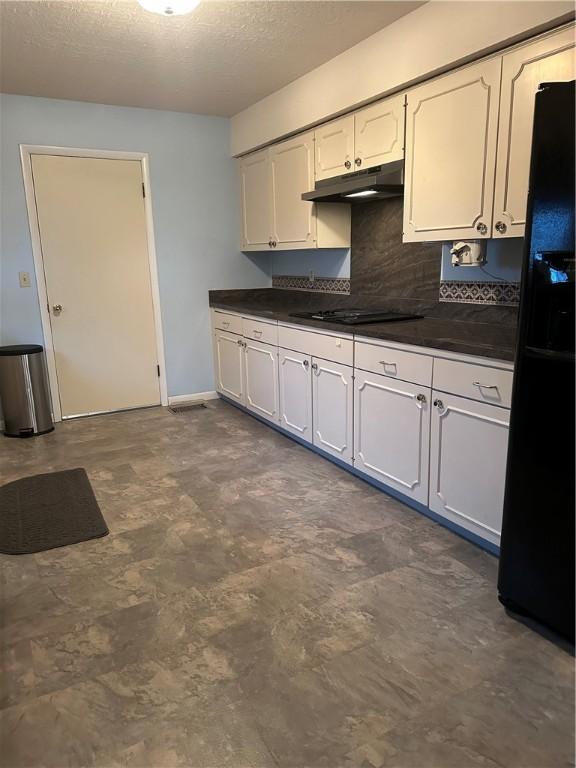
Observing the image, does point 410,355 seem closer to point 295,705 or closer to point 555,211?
point 555,211

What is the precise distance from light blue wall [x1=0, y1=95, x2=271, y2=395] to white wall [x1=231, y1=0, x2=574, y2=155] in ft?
2.73

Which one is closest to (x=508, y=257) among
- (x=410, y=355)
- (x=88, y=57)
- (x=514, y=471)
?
(x=410, y=355)

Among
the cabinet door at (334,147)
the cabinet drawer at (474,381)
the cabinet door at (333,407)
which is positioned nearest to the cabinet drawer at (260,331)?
the cabinet door at (333,407)

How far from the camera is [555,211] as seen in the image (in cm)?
158

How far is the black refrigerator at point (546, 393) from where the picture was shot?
1.57 metres

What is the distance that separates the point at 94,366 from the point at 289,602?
3.09 m

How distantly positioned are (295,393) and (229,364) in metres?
1.17

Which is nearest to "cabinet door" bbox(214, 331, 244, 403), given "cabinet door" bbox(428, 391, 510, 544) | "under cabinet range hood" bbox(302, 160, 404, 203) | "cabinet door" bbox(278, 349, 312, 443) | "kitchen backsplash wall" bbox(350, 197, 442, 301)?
"cabinet door" bbox(278, 349, 312, 443)

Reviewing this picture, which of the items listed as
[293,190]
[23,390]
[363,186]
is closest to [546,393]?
[363,186]

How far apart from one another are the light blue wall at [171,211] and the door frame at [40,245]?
41mm

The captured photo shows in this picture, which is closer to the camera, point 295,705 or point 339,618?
point 295,705

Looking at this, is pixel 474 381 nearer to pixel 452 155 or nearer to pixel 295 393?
pixel 452 155

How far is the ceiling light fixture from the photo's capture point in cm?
220

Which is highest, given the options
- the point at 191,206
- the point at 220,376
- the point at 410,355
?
the point at 191,206
